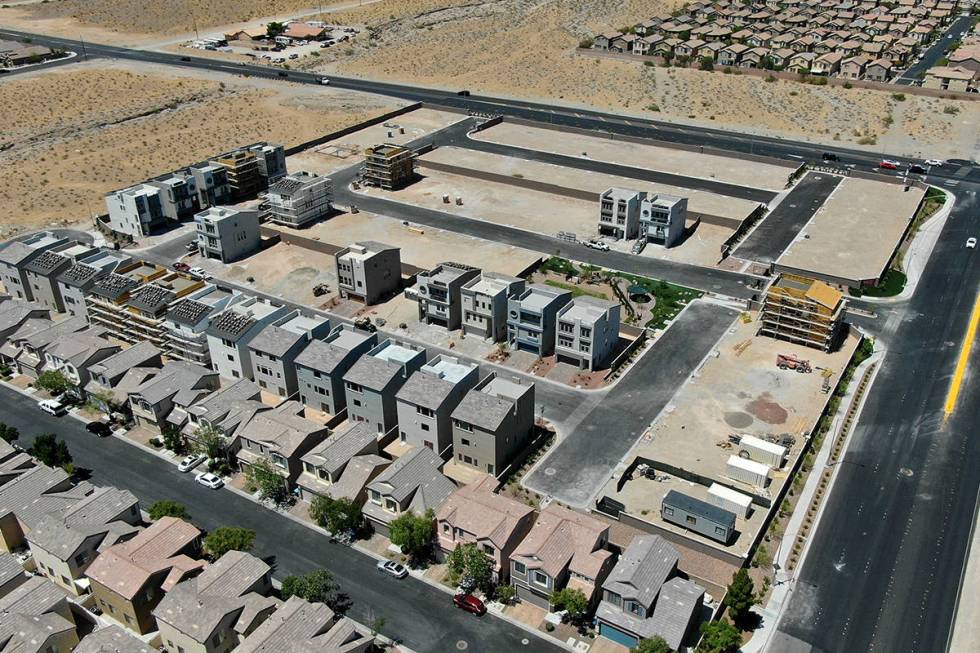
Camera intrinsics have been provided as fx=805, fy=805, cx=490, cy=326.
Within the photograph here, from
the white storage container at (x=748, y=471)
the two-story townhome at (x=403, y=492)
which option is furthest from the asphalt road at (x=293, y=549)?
the white storage container at (x=748, y=471)

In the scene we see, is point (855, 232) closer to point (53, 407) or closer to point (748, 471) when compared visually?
point (748, 471)

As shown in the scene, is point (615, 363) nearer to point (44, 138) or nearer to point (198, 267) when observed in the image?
point (198, 267)

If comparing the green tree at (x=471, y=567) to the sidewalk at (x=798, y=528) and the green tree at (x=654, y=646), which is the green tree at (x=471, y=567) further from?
the sidewalk at (x=798, y=528)

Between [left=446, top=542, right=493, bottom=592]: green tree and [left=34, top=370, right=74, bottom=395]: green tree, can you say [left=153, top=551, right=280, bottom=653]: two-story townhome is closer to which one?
[left=446, top=542, right=493, bottom=592]: green tree

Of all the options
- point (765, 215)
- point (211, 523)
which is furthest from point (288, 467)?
point (765, 215)

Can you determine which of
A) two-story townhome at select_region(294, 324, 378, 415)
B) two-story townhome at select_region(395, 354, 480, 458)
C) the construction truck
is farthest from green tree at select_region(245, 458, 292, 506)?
the construction truck

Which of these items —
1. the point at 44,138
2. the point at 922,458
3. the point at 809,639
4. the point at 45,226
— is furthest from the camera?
the point at 44,138
